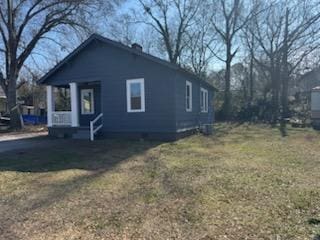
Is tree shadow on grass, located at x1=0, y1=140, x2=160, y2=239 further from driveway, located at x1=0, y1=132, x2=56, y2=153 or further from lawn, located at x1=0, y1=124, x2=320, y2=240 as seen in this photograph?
driveway, located at x1=0, y1=132, x2=56, y2=153

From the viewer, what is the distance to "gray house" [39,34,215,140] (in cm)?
1528

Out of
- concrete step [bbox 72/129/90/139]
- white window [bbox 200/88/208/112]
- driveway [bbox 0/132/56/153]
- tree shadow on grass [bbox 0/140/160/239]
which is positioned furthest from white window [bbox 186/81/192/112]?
driveway [bbox 0/132/56/153]

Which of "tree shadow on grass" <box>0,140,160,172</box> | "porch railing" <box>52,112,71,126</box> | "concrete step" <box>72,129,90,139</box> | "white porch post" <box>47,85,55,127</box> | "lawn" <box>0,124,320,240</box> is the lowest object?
"lawn" <box>0,124,320,240</box>

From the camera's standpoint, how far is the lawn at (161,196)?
4785 mm

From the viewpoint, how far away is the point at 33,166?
31.0ft

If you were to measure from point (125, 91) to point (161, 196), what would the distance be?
1000 centimetres

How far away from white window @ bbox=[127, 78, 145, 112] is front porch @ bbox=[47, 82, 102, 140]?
168cm

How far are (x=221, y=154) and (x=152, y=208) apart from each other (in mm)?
6173

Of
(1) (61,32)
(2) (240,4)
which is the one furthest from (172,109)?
(2) (240,4)

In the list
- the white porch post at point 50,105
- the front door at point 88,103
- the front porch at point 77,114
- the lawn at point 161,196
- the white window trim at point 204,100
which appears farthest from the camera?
the white window trim at point 204,100

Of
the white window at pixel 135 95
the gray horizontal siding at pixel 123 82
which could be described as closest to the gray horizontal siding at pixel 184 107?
the gray horizontal siding at pixel 123 82

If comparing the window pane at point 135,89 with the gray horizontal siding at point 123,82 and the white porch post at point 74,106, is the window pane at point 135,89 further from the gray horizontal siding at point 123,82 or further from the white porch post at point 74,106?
the white porch post at point 74,106

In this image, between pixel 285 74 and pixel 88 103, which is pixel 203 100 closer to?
pixel 88 103

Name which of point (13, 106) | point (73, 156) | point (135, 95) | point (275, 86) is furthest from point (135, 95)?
point (275, 86)
